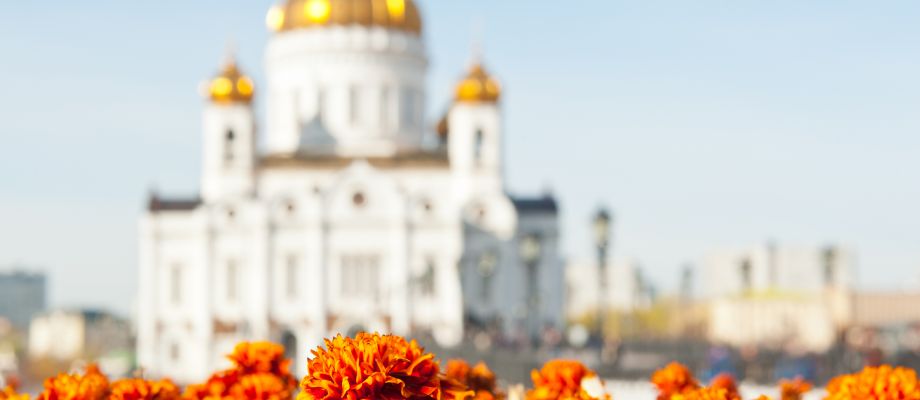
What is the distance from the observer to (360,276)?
73438mm

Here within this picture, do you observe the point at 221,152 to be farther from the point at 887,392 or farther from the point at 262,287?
the point at 887,392

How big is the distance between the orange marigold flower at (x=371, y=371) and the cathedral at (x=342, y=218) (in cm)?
6255

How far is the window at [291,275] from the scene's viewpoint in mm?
73062

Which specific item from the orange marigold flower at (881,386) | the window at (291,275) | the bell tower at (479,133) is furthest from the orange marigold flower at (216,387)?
the bell tower at (479,133)

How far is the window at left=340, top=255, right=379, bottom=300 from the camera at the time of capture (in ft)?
240

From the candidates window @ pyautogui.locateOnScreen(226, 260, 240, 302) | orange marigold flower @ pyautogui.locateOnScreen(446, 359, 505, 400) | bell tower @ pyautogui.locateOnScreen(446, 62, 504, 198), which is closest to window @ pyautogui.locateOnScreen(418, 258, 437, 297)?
bell tower @ pyautogui.locateOnScreen(446, 62, 504, 198)

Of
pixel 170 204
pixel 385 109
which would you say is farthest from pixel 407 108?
pixel 170 204

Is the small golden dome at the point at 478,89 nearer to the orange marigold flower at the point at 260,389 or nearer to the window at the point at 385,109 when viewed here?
the window at the point at 385,109

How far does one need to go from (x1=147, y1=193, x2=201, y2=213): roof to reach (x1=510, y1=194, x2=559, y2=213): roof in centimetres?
1452

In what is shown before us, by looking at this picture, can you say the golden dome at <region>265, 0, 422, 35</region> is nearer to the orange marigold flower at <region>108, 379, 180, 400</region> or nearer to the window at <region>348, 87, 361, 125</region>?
the window at <region>348, 87, 361, 125</region>

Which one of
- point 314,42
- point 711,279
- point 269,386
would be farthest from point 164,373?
point 711,279

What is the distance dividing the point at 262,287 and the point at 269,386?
6403cm

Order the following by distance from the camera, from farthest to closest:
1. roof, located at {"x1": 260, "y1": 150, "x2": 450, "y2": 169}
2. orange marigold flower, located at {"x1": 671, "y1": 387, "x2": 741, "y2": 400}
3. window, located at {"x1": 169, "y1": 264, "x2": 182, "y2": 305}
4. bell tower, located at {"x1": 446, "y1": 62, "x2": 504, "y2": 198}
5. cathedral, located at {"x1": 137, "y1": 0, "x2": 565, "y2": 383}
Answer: roof, located at {"x1": 260, "y1": 150, "x2": 450, "y2": 169}
window, located at {"x1": 169, "y1": 264, "x2": 182, "y2": 305}
bell tower, located at {"x1": 446, "y1": 62, "x2": 504, "y2": 198}
cathedral, located at {"x1": 137, "y1": 0, "x2": 565, "y2": 383}
orange marigold flower, located at {"x1": 671, "y1": 387, "x2": 741, "y2": 400}

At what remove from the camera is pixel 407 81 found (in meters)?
79.8
